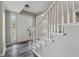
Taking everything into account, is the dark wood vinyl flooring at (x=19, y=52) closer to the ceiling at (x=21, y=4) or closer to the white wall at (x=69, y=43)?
the white wall at (x=69, y=43)

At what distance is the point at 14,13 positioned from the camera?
6.09 metres

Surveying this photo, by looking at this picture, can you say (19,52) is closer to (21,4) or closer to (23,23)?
(21,4)

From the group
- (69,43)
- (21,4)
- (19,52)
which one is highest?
(21,4)

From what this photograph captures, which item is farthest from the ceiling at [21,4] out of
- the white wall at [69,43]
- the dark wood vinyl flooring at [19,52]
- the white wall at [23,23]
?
the white wall at [69,43]

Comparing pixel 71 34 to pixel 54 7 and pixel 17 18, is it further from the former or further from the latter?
pixel 17 18

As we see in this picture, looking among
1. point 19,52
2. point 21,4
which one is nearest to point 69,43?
point 19,52

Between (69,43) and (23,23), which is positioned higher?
(23,23)

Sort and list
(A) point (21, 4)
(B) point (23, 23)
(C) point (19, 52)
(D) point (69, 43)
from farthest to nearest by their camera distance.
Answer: (B) point (23, 23) < (A) point (21, 4) < (C) point (19, 52) < (D) point (69, 43)

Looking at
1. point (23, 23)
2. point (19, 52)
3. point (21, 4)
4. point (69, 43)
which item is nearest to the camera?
point (69, 43)

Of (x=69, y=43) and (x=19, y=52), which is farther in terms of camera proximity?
(x=19, y=52)

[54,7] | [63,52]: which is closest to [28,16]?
[54,7]

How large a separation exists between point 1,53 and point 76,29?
274 centimetres

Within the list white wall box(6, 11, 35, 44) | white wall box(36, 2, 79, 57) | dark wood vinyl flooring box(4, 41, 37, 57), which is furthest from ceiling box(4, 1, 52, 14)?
white wall box(36, 2, 79, 57)

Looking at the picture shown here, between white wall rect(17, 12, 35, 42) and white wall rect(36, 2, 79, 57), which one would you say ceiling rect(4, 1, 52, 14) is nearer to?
white wall rect(17, 12, 35, 42)
